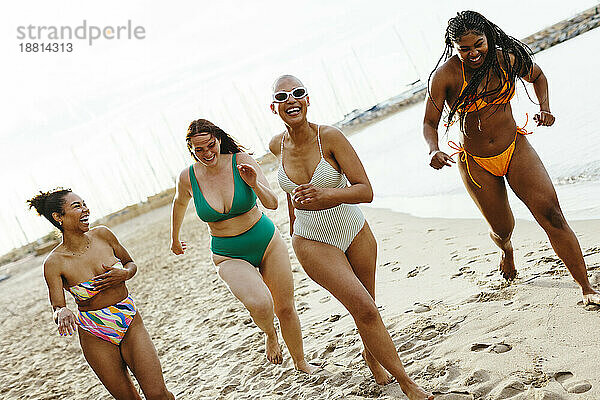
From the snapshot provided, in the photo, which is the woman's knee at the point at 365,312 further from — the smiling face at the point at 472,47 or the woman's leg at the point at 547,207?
the smiling face at the point at 472,47

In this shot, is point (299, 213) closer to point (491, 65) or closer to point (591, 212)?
point (491, 65)

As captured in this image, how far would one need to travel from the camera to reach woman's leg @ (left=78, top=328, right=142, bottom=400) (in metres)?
4.22

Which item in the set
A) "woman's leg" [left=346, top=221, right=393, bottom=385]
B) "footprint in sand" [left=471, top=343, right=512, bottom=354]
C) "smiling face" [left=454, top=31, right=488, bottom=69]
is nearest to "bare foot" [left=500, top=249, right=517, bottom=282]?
"footprint in sand" [left=471, top=343, right=512, bottom=354]

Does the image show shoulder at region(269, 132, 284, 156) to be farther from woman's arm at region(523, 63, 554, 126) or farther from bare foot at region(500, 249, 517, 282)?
bare foot at region(500, 249, 517, 282)

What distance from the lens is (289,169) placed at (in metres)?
3.97

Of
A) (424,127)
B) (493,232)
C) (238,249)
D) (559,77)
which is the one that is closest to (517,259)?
(493,232)

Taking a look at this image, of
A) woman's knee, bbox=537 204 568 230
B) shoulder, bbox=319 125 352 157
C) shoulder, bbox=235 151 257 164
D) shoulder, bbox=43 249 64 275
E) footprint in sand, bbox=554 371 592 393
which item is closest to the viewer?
footprint in sand, bbox=554 371 592 393

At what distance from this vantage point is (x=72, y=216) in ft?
14.1

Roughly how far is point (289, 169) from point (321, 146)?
309mm

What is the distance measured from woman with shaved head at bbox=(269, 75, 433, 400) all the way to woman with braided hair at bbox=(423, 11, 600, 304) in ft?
2.17

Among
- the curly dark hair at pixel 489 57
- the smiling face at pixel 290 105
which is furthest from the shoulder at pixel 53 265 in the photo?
the curly dark hair at pixel 489 57

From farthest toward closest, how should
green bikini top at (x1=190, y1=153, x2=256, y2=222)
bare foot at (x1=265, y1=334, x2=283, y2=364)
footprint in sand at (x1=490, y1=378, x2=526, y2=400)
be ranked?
bare foot at (x1=265, y1=334, x2=283, y2=364), green bikini top at (x1=190, y1=153, x2=256, y2=222), footprint in sand at (x1=490, y1=378, x2=526, y2=400)

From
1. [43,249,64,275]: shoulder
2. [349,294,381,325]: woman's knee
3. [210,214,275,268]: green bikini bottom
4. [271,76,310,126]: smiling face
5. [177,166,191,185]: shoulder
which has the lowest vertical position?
[349,294,381,325]: woman's knee

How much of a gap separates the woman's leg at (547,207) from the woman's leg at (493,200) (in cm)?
26
